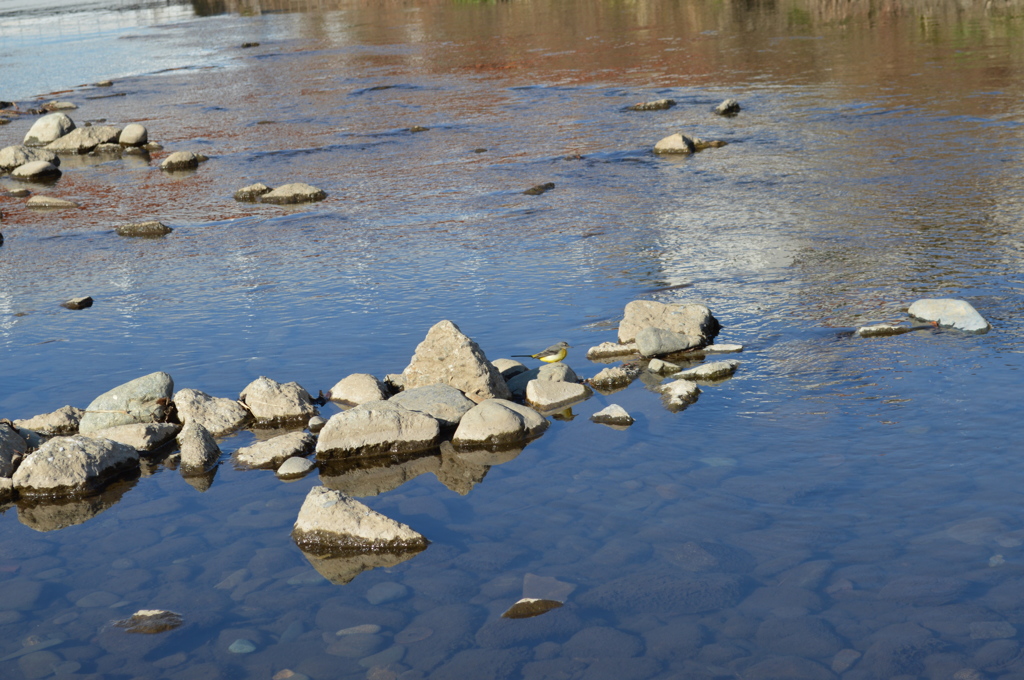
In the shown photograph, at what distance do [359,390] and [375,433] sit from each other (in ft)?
2.44

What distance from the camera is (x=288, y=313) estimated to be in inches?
417

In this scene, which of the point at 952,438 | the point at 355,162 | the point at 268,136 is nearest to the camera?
the point at 952,438

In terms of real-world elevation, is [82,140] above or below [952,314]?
above

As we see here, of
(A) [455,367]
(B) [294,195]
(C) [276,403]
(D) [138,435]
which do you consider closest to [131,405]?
(D) [138,435]

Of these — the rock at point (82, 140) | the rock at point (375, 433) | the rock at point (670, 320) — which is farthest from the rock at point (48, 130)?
the rock at point (375, 433)

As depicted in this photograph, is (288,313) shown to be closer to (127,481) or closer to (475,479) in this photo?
(127,481)

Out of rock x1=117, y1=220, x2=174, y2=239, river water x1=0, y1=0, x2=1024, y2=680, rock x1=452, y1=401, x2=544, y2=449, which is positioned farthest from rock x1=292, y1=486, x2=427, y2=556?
rock x1=117, y1=220, x2=174, y2=239

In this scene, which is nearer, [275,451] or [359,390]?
[275,451]

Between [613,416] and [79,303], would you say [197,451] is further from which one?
[79,303]

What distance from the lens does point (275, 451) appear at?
24.8 ft

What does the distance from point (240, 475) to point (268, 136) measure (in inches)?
614

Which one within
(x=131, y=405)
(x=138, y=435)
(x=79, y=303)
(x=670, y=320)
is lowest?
(x=138, y=435)

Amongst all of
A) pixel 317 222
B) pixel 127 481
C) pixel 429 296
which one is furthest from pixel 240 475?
pixel 317 222

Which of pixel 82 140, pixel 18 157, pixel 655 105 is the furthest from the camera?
pixel 82 140
